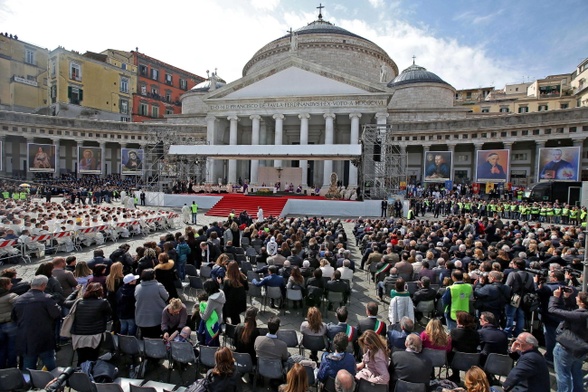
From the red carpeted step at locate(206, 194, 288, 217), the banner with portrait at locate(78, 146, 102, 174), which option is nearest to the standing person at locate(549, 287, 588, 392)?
the red carpeted step at locate(206, 194, 288, 217)

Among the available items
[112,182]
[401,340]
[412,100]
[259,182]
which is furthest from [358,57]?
[401,340]

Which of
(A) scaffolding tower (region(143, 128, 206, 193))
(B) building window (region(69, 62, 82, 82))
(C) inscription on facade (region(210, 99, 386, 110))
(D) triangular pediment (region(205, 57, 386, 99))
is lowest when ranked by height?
(A) scaffolding tower (region(143, 128, 206, 193))

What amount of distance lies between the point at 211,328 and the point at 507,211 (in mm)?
24245

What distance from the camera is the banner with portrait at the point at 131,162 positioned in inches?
1535

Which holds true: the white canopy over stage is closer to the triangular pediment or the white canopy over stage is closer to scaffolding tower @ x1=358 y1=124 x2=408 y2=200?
scaffolding tower @ x1=358 y1=124 x2=408 y2=200

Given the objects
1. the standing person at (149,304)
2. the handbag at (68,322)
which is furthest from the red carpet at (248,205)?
the handbag at (68,322)

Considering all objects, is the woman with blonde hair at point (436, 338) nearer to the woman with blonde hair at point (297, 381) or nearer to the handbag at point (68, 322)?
the woman with blonde hair at point (297, 381)

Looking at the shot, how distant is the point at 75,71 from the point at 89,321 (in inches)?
1985

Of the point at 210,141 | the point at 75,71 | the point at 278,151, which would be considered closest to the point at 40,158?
the point at 75,71

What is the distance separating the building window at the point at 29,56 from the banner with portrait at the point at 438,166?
2061 inches

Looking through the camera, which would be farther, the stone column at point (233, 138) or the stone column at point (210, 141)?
the stone column at point (210, 141)

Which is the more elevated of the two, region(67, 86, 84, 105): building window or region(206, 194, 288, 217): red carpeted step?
region(67, 86, 84, 105): building window

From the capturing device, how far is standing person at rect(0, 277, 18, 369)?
4.43 meters

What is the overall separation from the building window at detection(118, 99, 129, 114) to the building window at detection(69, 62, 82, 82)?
6309mm
